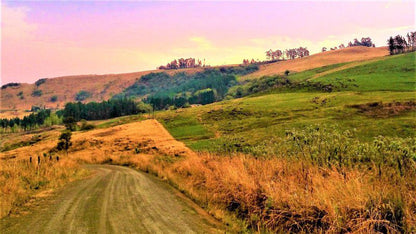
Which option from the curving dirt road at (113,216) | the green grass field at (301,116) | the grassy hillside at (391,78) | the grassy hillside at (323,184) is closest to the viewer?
the grassy hillside at (323,184)

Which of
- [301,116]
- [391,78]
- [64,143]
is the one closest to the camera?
[64,143]

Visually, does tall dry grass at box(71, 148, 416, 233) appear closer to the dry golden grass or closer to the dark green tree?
the dry golden grass

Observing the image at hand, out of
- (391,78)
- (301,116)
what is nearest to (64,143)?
(301,116)

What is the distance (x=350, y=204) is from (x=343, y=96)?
101 meters

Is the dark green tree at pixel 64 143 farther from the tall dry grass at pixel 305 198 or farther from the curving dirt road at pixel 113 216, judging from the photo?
the tall dry grass at pixel 305 198

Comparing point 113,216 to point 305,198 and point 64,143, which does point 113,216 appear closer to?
point 305,198

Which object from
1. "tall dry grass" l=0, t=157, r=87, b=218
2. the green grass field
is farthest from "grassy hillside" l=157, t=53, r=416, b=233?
the green grass field

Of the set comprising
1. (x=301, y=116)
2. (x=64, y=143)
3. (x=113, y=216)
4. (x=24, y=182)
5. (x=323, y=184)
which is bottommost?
(x=64, y=143)

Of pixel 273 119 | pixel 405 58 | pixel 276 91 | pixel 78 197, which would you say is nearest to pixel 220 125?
pixel 273 119

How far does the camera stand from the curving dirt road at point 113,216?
7973mm

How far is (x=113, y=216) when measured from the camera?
8.98m

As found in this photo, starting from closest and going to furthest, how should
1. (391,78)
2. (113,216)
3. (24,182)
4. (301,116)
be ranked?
(113,216)
(24,182)
(301,116)
(391,78)

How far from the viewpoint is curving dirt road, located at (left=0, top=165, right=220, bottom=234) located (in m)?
7.97

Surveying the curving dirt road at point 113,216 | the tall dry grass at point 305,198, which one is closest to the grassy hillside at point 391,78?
the tall dry grass at point 305,198
